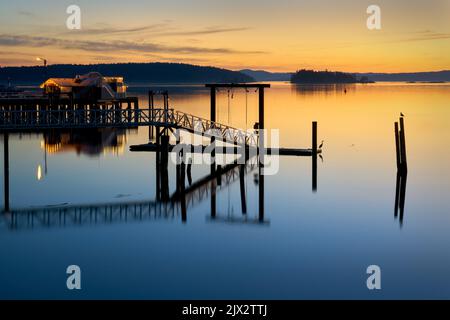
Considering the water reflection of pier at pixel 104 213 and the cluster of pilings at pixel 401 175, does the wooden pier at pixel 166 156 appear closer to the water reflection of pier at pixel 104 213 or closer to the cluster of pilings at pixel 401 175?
the water reflection of pier at pixel 104 213

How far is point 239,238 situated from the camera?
104ft

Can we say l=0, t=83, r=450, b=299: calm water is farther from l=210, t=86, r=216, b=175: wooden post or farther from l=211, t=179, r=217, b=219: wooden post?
l=210, t=86, r=216, b=175: wooden post

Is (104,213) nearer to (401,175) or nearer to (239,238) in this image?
(239,238)

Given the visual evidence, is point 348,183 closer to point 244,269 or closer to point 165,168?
point 165,168

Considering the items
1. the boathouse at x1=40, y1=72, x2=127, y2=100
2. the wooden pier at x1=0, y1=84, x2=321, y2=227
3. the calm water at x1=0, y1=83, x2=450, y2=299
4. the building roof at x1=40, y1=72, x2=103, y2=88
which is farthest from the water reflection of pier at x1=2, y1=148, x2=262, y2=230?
the building roof at x1=40, y1=72, x2=103, y2=88

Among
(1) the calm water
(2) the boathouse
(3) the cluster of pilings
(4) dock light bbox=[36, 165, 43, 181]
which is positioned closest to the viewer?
(1) the calm water

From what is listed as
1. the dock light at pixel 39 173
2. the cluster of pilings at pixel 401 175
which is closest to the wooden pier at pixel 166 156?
the dock light at pixel 39 173

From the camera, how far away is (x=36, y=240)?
31.0 metres

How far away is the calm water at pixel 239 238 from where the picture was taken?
25.7m

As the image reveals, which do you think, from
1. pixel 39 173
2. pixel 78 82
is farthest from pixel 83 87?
pixel 39 173

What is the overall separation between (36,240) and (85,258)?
321cm

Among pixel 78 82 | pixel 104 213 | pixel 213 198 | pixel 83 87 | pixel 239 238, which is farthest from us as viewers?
pixel 78 82

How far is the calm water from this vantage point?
25.7 metres

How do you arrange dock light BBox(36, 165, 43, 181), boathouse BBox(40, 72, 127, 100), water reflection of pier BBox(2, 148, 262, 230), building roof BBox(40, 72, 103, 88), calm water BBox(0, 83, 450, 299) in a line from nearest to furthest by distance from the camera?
calm water BBox(0, 83, 450, 299)
water reflection of pier BBox(2, 148, 262, 230)
dock light BBox(36, 165, 43, 181)
boathouse BBox(40, 72, 127, 100)
building roof BBox(40, 72, 103, 88)
